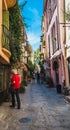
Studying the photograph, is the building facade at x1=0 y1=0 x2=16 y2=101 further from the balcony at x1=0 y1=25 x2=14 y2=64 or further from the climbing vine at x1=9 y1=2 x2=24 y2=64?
the climbing vine at x1=9 y1=2 x2=24 y2=64

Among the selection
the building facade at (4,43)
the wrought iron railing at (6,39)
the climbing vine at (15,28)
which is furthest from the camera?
the climbing vine at (15,28)

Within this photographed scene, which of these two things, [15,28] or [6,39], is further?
[15,28]

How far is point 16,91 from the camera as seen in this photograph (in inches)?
528

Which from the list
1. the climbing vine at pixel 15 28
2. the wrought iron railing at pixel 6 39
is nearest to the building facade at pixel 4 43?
the wrought iron railing at pixel 6 39

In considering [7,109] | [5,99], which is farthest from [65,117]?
[5,99]

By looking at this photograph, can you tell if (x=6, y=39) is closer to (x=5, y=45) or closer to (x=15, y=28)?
(x=5, y=45)

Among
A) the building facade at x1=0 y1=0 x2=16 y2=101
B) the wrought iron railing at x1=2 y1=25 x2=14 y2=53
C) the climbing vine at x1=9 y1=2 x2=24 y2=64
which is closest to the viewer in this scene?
the building facade at x1=0 y1=0 x2=16 y2=101

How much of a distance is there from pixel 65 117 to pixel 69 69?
10.2 meters

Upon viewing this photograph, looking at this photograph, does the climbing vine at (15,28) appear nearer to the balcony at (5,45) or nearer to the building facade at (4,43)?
the building facade at (4,43)

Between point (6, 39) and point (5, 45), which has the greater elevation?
point (6, 39)

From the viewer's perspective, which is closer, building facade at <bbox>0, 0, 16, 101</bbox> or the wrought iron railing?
building facade at <bbox>0, 0, 16, 101</bbox>

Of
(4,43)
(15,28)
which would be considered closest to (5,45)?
(4,43)

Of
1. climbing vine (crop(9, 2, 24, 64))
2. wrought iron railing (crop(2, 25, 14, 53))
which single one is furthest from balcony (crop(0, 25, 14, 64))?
climbing vine (crop(9, 2, 24, 64))

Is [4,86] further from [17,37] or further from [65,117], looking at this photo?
[65,117]
